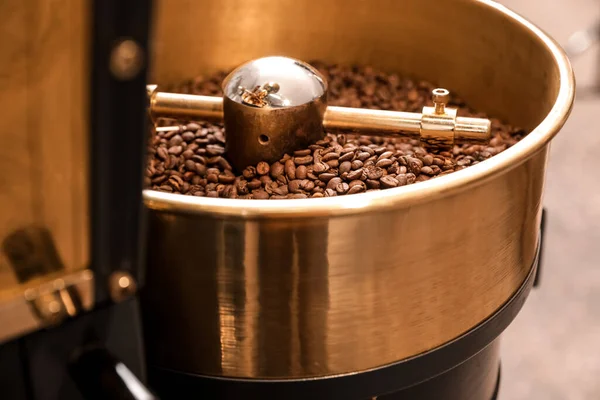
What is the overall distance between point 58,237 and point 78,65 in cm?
11

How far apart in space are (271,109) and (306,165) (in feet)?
0.23

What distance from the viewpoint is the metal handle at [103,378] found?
1.64 ft

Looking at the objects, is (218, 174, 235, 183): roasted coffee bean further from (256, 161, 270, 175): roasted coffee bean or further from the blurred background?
the blurred background

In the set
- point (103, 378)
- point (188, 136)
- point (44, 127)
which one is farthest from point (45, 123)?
point (188, 136)

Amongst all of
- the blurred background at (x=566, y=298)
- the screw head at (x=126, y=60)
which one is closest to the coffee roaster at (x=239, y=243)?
the screw head at (x=126, y=60)

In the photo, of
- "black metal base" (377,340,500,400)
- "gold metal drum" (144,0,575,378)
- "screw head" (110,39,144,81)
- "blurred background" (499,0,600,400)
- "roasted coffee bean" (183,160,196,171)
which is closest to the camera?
"screw head" (110,39,144,81)

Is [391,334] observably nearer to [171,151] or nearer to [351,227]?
[351,227]

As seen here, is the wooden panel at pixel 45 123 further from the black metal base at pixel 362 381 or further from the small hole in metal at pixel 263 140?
the small hole in metal at pixel 263 140

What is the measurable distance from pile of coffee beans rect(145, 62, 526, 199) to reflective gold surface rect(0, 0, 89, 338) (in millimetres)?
249

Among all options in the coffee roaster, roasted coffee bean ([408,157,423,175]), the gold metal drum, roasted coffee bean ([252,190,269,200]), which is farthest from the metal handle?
roasted coffee bean ([408,157,423,175])

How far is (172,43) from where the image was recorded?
3.87 ft

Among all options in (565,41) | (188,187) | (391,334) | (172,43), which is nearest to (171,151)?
(188,187)

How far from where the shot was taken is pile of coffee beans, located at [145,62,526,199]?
84 cm

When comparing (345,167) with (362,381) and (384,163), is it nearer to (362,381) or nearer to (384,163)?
(384,163)
